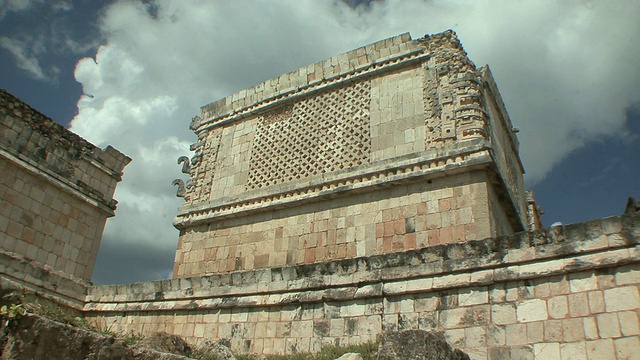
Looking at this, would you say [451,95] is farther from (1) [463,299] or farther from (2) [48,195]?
(2) [48,195]

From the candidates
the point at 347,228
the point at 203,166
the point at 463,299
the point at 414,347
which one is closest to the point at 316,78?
the point at 203,166

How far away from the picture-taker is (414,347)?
418cm

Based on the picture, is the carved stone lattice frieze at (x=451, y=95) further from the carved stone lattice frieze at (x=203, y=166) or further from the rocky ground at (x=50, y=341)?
the rocky ground at (x=50, y=341)

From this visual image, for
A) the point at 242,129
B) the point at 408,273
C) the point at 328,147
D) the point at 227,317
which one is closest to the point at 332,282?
the point at 408,273

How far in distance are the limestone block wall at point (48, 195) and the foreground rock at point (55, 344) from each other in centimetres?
642

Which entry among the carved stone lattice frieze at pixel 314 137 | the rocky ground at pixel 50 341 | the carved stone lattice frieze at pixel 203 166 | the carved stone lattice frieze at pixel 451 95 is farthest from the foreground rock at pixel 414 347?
the carved stone lattice frieze at pixel 203 166

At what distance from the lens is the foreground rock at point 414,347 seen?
13.5 ft

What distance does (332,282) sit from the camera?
648 centimetres

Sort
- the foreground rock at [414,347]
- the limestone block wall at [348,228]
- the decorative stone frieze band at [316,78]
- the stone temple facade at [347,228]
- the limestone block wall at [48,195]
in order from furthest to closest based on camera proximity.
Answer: the decorative stone frieze band at [316,78], the limestone block wall at [48,195], the limestone block wall at [348,228], the stone temple facade at [347,228], the foreground rock at [414,347]

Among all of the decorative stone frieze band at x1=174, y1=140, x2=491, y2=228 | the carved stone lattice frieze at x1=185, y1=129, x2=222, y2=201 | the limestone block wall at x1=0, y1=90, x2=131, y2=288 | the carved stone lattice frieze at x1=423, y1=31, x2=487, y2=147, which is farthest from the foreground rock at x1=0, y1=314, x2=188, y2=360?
the carved stone lattice frieze at x1=185, y1=129, x2=222, y2=201

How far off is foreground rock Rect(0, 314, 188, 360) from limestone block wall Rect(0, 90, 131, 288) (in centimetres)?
642

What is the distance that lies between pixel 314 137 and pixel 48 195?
5.32m

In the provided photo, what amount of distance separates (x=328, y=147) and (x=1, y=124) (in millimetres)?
6109

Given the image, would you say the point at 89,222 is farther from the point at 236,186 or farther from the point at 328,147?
the point at 328,147
